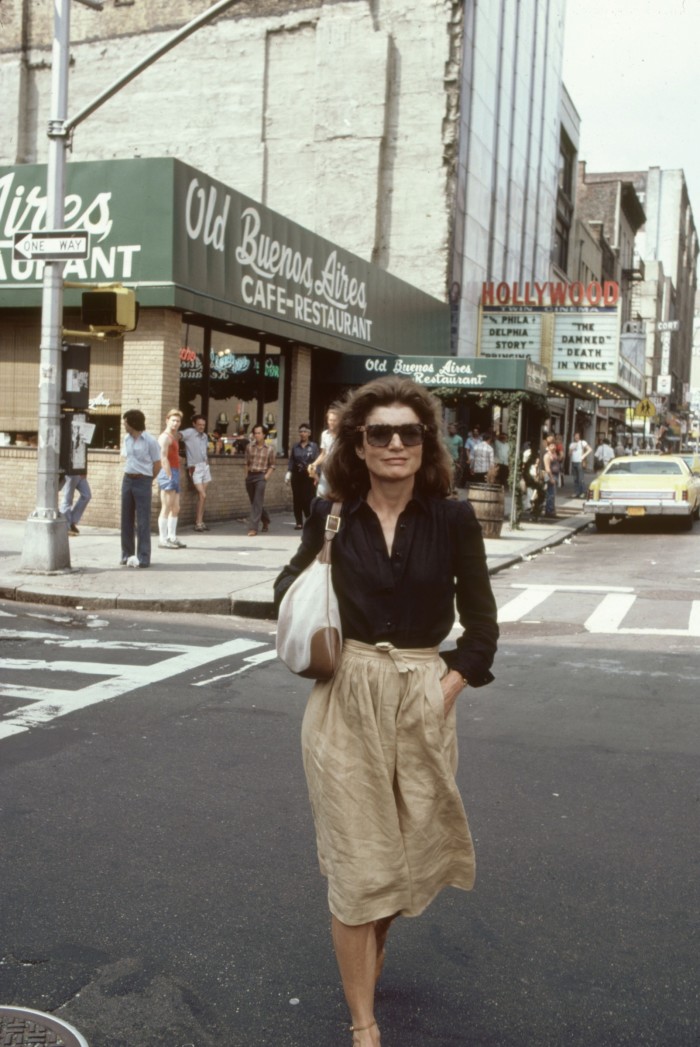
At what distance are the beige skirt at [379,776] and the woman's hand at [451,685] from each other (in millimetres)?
22

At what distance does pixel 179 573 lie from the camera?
41.7 ft

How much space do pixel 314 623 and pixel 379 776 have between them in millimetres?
459

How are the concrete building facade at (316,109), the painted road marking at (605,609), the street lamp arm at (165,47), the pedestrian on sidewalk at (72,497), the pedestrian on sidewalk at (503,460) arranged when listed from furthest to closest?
the concrete building facade at (316,109), the pedestrian on sidewalk at (503,460), the pedestrian on sidewalk at (72,497), the street lamp arm at (165,47), the painted road marking at (605,609)

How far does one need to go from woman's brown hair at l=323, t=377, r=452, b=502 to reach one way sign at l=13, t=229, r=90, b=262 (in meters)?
9.23

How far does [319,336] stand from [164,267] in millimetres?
5851

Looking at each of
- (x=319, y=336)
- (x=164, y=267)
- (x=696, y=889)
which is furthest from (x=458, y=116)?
(x=696, y=889)

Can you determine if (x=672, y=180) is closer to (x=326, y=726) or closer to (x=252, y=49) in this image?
(x=252, y=49)

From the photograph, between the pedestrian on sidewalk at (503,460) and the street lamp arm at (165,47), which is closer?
the street lamp arm at (165,47)

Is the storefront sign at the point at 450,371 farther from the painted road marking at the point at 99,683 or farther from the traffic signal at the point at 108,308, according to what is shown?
the painted road marking at the point at 99,683

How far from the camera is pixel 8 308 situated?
18391 millimetres

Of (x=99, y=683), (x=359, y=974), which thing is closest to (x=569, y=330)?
(x=99, y=683)

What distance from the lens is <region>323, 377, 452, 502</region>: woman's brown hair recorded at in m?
3.12

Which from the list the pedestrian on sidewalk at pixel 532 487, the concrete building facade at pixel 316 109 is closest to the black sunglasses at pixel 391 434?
the pedestrian on sidewalk at pixel 532 487

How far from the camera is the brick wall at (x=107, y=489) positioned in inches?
690
